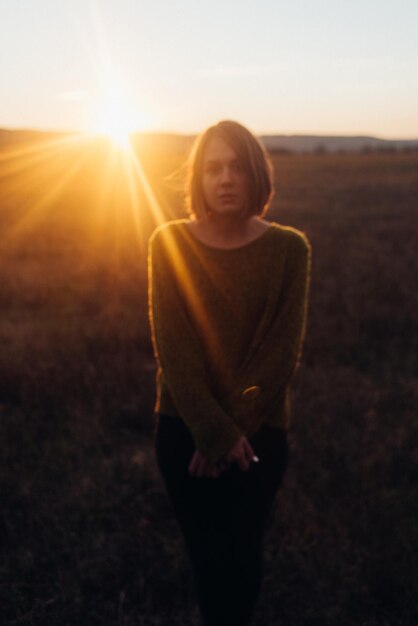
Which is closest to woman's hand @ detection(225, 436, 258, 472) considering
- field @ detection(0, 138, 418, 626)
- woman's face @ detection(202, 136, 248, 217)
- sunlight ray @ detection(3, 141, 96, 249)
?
woman's face @ detection(202, 136, 248, 217)

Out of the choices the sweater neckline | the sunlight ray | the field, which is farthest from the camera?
the sunlight ray

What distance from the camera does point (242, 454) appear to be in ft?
6.28

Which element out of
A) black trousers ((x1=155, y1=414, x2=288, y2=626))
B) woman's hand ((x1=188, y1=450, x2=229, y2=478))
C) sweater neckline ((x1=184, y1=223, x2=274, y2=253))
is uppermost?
sweater neckline ((x1=184, y1=223, x2=274, y2=253))

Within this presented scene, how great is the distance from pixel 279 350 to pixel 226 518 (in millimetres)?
626

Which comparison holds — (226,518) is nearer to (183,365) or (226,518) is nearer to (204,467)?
(204,467)

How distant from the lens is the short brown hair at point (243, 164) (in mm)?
1959

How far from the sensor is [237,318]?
203 centimetres

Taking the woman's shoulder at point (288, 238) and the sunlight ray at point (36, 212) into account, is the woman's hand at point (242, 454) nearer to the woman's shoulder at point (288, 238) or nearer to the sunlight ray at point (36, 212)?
the woman's shoulder at point (288, 238)

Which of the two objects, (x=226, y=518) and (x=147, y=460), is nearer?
(x=226, y=518)

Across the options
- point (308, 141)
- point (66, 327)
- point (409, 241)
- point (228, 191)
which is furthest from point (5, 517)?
point (308, 141)

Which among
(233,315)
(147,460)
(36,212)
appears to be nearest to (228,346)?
(233,315)

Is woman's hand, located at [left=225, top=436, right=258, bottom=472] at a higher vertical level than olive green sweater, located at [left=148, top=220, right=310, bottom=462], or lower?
lower

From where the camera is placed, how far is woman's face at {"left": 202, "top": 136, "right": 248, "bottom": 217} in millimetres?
1964

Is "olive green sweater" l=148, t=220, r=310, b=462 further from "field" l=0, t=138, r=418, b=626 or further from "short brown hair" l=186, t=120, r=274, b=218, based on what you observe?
"field" l=0, t=138, r=418, b=626
